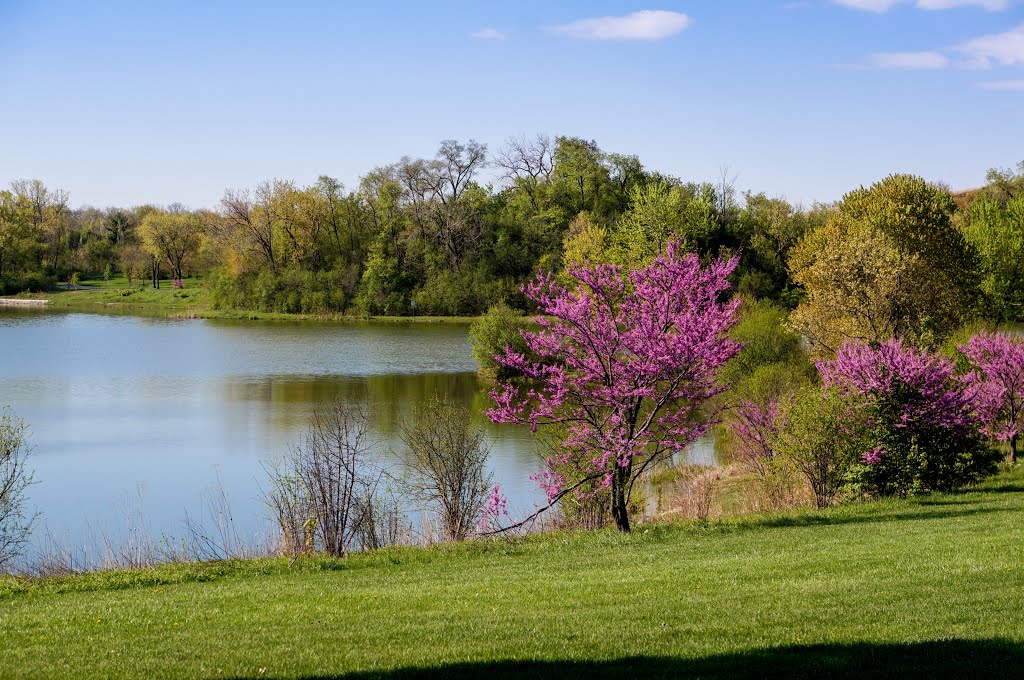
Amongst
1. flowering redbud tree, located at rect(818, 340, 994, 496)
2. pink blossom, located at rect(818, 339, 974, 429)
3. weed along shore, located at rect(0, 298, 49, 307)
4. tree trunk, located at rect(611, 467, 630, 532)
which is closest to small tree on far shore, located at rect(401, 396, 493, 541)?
tree trunk, located at rect(611, 467, 630, 532)

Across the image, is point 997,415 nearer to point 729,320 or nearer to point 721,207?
point 729,320

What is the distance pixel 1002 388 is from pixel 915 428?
7.04 m

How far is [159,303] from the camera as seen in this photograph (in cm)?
9600

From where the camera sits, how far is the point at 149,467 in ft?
89.7

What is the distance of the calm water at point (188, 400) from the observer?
24.4 m

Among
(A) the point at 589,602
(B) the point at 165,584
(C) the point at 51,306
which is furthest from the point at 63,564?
(C) the point at 51,306

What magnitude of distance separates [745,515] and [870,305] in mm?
20057

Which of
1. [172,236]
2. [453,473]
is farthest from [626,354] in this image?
[172,236]

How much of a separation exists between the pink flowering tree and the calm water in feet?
41.1

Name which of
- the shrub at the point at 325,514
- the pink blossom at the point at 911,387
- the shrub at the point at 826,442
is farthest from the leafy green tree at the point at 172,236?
the pink blossom at the point at 911,387

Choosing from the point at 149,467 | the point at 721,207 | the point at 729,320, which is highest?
the point at 721,207

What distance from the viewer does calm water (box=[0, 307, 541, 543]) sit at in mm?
24375

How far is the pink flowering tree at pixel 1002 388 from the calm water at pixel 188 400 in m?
12.5

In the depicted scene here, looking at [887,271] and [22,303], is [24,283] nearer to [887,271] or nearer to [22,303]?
[22,303]
